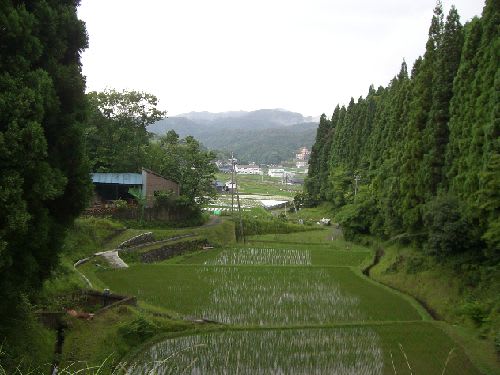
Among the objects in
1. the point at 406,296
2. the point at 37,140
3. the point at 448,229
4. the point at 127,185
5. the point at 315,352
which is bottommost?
the point at 406,296

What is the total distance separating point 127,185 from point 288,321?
2213 centimetres

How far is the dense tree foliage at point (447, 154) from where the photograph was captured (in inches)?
708

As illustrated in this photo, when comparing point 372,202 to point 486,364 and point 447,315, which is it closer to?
point 447,315

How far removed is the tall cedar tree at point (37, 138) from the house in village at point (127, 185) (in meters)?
22.6

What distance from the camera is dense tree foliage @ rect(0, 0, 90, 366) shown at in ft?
30.7

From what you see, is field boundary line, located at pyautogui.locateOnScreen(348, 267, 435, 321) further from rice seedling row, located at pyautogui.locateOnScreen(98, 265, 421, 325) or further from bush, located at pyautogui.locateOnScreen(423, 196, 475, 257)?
bush, located at pyautogui.locateOnScreen(423, 196, 475, 257)

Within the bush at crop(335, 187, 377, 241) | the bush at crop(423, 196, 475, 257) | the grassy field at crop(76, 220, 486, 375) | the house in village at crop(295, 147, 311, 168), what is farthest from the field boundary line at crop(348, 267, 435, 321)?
the house in village at crop(295, 147, 311, 168)

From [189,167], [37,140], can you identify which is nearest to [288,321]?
[37,140]

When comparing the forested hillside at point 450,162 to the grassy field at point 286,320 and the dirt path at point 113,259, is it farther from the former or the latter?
the dirt path at point 113,259

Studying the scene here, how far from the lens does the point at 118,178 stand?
113 ft

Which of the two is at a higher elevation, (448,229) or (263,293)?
(448,229)

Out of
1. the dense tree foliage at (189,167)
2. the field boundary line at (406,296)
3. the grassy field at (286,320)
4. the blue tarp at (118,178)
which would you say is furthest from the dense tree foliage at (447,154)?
the blue tarp at (118,178)

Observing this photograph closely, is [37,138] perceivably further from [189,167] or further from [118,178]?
[189,167]

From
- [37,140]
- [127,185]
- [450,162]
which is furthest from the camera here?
[127,185]
